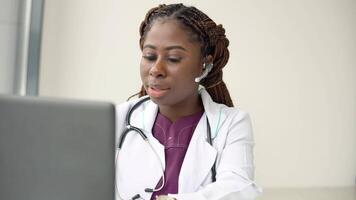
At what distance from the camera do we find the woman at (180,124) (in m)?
1.00

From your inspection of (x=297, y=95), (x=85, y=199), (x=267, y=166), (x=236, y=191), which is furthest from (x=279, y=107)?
(x=85, y=199)

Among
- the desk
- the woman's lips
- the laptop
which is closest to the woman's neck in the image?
the woman's lips

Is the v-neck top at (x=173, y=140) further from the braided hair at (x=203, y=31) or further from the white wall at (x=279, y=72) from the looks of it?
the white wall at (x=279, y=72)

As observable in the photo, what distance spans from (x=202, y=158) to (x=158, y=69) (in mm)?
247

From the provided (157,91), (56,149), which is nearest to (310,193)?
(157,91)

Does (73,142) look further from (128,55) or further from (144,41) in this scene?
(128,55)

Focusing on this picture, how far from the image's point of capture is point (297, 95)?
273 cm

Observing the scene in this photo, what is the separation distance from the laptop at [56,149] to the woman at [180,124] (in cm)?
52

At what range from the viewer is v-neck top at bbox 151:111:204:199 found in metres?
1.01

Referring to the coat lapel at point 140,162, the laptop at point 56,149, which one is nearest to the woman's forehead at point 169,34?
the coat lapel at point 140,162

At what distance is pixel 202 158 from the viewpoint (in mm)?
1028

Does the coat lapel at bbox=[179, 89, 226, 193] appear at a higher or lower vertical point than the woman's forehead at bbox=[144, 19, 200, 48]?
lower

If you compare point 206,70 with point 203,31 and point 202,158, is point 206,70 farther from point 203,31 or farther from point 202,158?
point 202,158

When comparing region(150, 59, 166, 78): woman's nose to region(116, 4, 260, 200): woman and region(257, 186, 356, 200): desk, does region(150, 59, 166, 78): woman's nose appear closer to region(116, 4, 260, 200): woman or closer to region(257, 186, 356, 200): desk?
region(116, 4, 260, 200): woman
